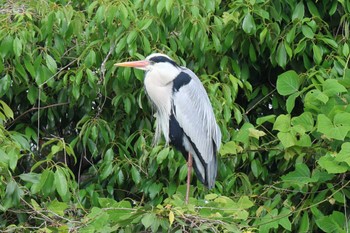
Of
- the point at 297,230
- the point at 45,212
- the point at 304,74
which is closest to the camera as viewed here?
the point at 45,212

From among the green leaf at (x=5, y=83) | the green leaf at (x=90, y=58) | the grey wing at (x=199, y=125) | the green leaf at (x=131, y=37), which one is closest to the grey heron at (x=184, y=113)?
the grey wing at (x=199, y=125)

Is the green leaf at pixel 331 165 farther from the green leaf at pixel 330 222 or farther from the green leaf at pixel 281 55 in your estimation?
the green leaf at pixel 281 55

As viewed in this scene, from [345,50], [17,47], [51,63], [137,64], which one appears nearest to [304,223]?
[345,50]

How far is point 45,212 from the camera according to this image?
4055 millimetres

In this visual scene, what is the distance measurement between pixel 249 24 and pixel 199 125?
0.57 m

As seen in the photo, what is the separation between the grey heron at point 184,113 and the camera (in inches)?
178

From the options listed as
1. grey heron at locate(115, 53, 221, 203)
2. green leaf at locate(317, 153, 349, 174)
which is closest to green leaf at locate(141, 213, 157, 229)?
grey heron at locate(115, 53, 221, 203)

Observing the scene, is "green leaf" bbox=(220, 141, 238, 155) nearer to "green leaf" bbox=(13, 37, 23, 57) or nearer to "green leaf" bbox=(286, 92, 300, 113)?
"green leaf" bbox=(286, 92, 300, 113)

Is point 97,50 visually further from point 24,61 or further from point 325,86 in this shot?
point 325,86

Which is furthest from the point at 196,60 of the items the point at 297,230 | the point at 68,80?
the point at 297,230

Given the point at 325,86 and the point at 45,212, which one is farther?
the point at 325,86

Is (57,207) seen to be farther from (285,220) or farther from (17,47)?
(285,220)

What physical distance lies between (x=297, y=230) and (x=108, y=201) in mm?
895

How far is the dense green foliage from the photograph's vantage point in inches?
171
